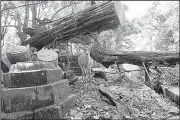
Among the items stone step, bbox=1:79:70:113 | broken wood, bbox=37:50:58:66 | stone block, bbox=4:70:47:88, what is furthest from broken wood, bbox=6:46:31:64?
stone step, bbox=1:79:70:113

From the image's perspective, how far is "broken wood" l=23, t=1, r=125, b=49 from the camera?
493 centimetres

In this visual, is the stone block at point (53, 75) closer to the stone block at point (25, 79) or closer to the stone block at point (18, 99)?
the stone block at point (25, 79)

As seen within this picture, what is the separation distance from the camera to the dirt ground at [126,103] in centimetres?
384

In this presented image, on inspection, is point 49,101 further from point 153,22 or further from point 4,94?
point 153,22

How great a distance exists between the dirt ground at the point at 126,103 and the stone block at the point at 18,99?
2.52ft

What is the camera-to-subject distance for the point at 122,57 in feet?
19.9

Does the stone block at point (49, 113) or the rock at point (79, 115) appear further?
the rock at point (79, 115)

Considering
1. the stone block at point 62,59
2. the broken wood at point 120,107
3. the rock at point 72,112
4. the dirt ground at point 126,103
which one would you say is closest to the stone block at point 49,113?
the dirt ground at point 126,103

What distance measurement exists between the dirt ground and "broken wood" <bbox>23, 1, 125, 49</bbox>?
5.27ft

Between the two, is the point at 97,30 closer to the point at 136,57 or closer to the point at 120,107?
the point at 136,57

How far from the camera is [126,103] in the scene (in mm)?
4301

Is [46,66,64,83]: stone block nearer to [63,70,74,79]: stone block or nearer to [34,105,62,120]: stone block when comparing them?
[34,105,62,120]: stone block

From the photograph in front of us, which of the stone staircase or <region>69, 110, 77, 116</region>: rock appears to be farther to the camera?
<region>69, 110, 77, 116</region>: rock

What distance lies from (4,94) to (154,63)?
14.4 ft
